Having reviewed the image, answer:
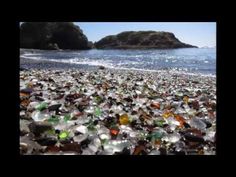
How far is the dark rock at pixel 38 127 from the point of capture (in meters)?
2.60

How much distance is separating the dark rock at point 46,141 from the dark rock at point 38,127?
174mm

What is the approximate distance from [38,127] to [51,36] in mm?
47405

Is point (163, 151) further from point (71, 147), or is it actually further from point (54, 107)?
point (54, 107)

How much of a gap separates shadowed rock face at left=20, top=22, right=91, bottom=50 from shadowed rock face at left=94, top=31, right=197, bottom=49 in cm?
796

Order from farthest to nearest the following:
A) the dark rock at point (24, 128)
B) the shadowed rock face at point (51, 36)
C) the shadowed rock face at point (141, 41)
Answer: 1. the shadowed rock face at point (141, 41)
2. the shadowed rock face at point (51, 36)
3. the dark rock at point (24, 128)

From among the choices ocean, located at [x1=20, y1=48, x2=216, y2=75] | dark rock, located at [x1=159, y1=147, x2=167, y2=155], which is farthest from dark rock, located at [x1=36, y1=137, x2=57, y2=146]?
ocean, located at [x1=20, y1=48, x2=216, y2=75]

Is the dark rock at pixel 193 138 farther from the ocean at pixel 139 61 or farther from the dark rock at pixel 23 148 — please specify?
the ocean at pixel 139 61

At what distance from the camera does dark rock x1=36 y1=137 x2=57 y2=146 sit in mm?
2371

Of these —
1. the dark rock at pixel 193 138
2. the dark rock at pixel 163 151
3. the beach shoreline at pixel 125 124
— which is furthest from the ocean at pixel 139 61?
the dark rock at pixel 163 151

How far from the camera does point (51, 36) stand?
48125mm

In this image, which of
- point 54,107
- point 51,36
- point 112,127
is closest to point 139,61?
point 54,107
